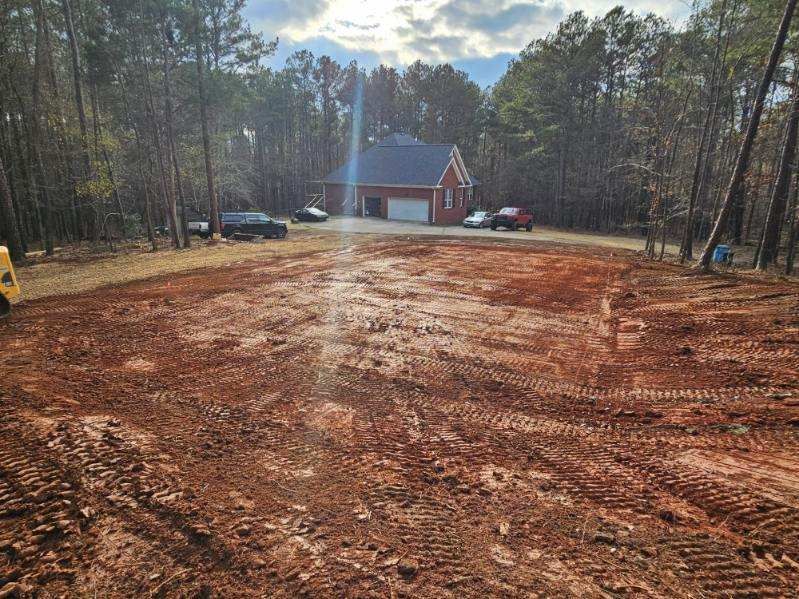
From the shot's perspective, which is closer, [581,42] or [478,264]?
[478,264]

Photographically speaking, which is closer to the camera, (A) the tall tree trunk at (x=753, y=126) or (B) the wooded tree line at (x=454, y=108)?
(A) the tall tree trunk at (x=753, y=126)

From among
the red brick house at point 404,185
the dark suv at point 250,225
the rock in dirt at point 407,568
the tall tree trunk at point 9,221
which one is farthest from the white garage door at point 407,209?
the rock in dirt at point 407,568

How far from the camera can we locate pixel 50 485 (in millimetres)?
3463

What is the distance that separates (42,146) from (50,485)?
82.6ft

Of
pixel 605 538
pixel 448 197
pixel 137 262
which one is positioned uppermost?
pixel 448 197

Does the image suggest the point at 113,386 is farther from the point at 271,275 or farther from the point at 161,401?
the point at 271,275

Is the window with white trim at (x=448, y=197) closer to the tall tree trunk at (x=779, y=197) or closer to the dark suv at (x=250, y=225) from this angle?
the dark suv at (x=250, y=225)

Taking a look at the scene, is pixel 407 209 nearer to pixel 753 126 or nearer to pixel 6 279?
pixel 753 126

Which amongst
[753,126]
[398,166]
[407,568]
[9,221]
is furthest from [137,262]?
[398,166]

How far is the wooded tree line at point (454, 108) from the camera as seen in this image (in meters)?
16.4

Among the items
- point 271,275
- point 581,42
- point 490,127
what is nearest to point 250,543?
point 271,275

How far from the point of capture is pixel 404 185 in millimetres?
34469

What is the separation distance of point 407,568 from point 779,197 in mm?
18653

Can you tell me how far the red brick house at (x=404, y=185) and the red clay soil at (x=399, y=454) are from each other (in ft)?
88.8
